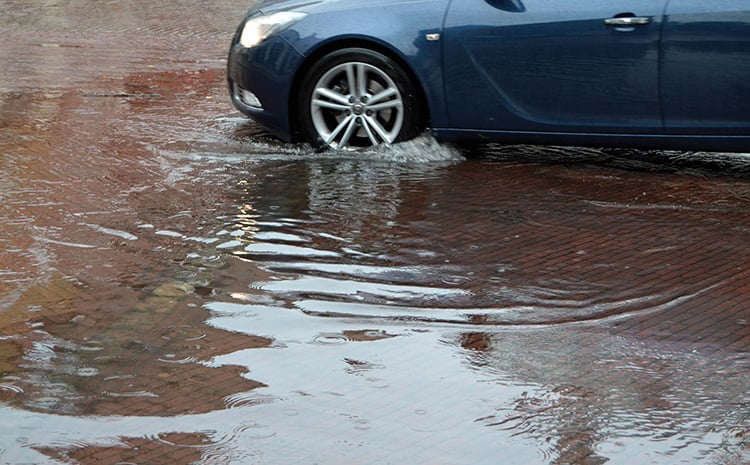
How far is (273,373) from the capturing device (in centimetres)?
429

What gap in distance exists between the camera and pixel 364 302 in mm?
5043

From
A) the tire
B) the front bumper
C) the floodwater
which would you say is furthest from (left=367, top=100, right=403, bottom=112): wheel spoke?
the front bumper

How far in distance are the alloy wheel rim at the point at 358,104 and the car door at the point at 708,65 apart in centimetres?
157

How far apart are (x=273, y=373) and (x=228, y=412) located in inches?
14.0

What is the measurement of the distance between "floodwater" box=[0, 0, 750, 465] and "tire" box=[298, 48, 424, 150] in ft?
0.51

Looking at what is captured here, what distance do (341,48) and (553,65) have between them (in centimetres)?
127

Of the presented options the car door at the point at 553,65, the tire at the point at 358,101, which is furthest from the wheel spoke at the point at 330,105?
the car door at the point at 553,65

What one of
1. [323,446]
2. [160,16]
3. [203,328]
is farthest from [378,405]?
[160,16]

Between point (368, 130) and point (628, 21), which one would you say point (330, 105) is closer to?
point (368, 130)

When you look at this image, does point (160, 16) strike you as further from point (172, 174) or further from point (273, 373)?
point (273, 373)

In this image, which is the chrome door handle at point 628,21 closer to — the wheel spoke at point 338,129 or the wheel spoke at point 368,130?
the wheel spoke at point 368,130

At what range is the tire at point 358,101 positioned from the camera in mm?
7691

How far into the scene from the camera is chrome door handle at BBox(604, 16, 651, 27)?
7125mm

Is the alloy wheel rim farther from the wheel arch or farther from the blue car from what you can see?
the wheel arch
